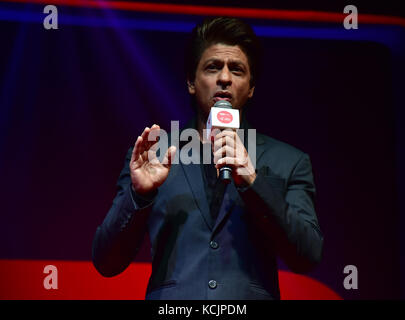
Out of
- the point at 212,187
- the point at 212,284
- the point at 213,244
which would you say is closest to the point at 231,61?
the point at 212,187

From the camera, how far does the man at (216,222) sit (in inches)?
63.8

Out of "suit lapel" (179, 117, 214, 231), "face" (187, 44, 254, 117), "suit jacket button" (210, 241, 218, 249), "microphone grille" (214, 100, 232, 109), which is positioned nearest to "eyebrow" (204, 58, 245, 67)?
"face" (187, 44, 254, 117)

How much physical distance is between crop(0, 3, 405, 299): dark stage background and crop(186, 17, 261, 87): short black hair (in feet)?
2.68

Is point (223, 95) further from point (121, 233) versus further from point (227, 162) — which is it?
point (121, 233)

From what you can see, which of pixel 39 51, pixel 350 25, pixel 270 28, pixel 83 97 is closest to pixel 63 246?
pixel 83 97

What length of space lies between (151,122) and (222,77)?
1038 mm

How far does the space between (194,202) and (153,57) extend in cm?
144

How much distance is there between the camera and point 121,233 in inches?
66.4

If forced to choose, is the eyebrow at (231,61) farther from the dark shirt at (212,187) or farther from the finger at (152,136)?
the finger at (152,136)

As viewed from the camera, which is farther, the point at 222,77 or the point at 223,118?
the point at 222,77

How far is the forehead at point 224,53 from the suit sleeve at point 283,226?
1.66ft

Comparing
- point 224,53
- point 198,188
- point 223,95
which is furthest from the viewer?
point 224,53

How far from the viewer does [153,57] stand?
3.00 meters

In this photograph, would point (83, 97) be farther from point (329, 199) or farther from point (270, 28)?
point (329, 199)
